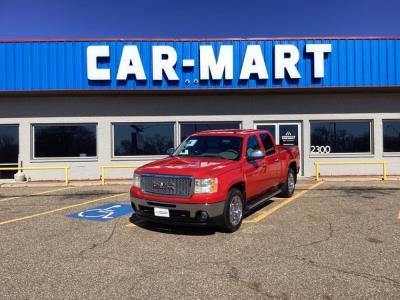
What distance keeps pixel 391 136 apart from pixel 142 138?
10.4 m

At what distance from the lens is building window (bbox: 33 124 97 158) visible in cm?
1603

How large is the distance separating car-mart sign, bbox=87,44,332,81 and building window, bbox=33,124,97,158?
2.46 meters

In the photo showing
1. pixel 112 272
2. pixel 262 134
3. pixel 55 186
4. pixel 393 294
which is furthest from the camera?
pixel 55 186

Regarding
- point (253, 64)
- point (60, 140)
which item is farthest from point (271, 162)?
point (60, 140)

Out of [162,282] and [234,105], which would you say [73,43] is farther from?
[162,282]

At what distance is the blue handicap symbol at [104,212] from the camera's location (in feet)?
27.8

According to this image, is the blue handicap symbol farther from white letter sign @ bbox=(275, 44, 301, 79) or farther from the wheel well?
white letter sign @ bbox=(275, 44, 301, 79)

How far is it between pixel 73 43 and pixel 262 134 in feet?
31.3

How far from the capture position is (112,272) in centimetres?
514

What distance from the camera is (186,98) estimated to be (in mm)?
16016

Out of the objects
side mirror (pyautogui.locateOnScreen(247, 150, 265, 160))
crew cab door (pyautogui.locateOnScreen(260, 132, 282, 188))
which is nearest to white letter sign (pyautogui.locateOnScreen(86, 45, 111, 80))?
crew cab door (pyautogui.locateOnScreen(260, 132, 282, 188))

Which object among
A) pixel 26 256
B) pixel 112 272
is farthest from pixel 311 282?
pixel 26 256

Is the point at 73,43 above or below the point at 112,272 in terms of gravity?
above

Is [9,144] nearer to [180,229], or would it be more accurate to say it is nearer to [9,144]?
[9,144]
